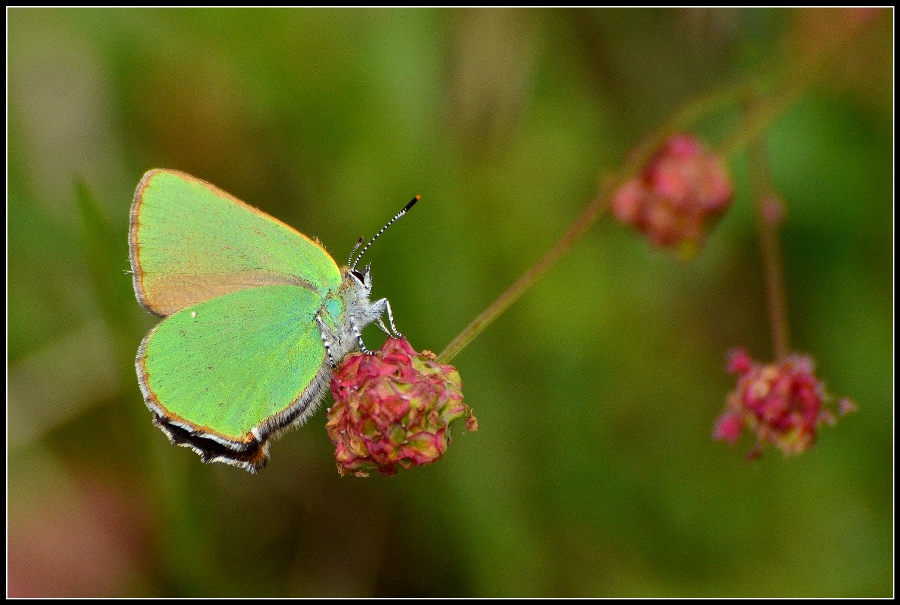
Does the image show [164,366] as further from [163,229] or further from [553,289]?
[553,289]

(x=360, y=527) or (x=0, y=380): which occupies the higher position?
(x=360, y=527)

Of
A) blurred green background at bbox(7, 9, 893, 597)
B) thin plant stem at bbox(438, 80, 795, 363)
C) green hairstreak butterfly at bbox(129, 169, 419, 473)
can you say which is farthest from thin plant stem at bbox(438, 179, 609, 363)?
blurred green background at bbox(7, 9, 893, 597)

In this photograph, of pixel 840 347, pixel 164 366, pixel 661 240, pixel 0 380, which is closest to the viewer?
pixel 164 366

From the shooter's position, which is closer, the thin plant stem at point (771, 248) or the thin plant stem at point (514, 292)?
the thin plant stem at point (514, 292)

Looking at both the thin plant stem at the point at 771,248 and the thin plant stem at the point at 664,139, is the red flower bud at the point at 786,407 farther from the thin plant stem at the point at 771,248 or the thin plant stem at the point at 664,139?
the thin plant stem at the point at 664,139

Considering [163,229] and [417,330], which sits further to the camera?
[417,330]

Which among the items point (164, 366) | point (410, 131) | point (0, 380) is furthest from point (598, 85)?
point (0, 380)

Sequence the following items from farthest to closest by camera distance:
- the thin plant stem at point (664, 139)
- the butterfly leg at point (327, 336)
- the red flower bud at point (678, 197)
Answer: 1. the red flower bud at point (678, 197)
2. the thin plant stem at point (664, 139)
3. the butterfly leg at point (327, 336)

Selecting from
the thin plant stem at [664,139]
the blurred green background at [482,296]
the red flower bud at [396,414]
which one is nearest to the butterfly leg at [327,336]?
the red flower bud at [396,414]
